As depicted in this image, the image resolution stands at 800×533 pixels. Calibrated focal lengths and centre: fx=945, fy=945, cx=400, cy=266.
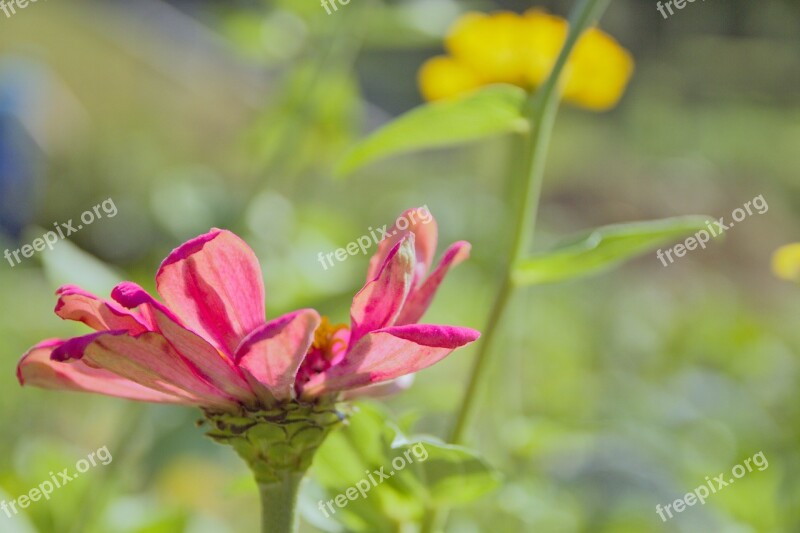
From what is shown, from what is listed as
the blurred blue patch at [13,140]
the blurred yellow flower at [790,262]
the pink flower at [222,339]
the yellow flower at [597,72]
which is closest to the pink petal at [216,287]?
the pink flower at [222,339]

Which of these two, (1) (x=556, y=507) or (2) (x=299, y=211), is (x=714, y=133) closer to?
(2) (x=299, y=211)

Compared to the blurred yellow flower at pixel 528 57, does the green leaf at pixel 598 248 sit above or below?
above

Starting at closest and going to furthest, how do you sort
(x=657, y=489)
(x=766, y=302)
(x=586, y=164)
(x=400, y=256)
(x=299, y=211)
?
1. (x=400, y=256)
2. (x=657, y=489)
3. (x=299, y=211)
4. (x=766, y=302)
5. (x=586, y=164)

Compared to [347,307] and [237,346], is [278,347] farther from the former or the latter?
[347,307]

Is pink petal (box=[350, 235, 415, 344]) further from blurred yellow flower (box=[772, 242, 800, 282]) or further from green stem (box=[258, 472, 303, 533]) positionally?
blurred yellow flower (box=[772, 242, 800, 282])

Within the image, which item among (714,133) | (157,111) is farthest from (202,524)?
(714,133)

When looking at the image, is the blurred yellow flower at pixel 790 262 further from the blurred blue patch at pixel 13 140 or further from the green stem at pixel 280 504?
the blurred blue patch at pixel 13 140
